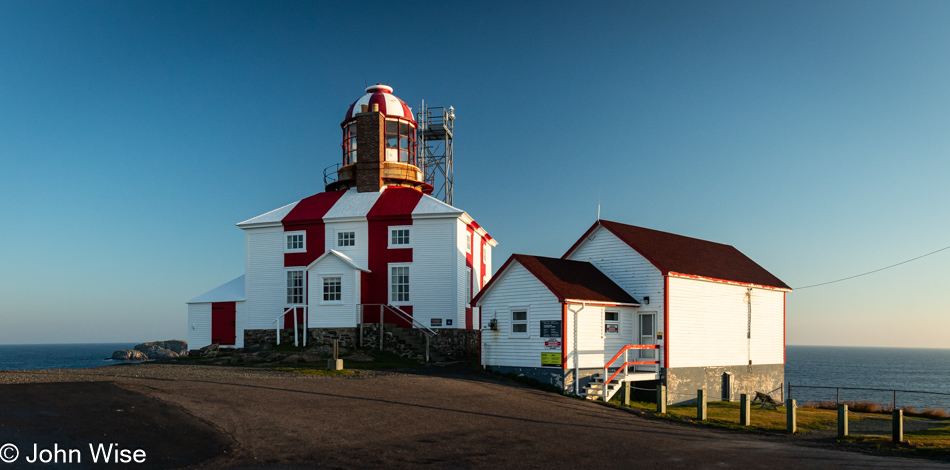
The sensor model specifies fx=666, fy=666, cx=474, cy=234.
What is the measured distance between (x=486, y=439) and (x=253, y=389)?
7.14m

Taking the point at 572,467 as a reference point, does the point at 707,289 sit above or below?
above

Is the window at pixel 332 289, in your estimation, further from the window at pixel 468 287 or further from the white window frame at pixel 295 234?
the window at pixel 468 287

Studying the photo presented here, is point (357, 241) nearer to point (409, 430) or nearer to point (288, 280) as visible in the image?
point (288, 280)

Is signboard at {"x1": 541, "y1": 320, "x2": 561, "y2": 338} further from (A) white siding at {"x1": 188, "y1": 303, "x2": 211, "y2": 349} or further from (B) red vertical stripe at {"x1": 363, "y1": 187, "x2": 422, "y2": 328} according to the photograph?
(A) white siding at {"x1": 188, "y1": 303, "x2": 211, "y2": 349}

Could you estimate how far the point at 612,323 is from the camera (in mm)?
24234

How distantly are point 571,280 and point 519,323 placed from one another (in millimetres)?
2444

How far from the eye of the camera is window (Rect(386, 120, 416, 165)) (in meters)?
36.0

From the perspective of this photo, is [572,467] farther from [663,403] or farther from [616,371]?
[616,371]

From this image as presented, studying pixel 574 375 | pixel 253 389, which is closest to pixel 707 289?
pixel 574 375

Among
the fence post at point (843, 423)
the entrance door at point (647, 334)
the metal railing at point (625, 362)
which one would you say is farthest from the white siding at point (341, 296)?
the fence post at point (843, 423)

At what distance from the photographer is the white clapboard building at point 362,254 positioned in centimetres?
3094

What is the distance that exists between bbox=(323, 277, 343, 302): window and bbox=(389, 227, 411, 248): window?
3172mm

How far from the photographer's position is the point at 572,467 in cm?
1134

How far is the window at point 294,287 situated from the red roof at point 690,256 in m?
13.3
